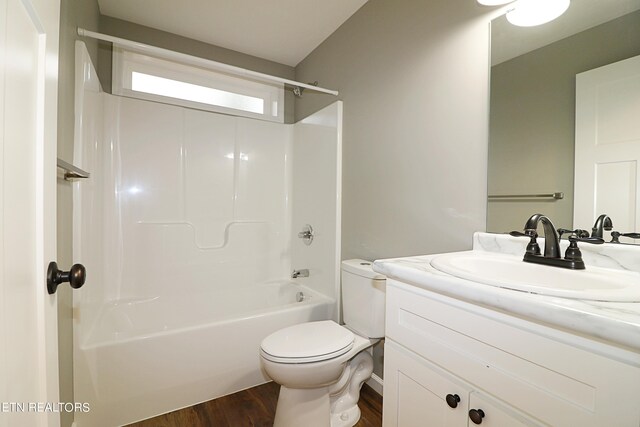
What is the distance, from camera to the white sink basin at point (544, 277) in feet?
2.02

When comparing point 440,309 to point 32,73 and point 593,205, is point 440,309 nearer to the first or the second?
point 593,205

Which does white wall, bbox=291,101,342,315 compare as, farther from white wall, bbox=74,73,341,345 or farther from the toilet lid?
the toilet lid

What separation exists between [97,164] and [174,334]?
4.21 ft

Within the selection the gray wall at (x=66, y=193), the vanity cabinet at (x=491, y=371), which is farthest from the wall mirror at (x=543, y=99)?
the gray wall at (x=66, y=193)

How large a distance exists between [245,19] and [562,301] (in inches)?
95.1

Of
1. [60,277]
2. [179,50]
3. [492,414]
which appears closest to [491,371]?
[492,414]

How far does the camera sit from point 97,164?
1957 millimetres

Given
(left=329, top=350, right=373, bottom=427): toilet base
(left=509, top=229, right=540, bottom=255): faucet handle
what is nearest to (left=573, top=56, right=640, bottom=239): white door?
(left=509, top=229, right=540, bottom=255): faucet handle

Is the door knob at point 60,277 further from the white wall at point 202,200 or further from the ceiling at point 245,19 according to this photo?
the ceiling at point 245,19

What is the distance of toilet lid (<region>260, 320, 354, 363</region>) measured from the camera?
1292mm

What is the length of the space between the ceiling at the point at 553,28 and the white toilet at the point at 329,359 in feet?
3.78

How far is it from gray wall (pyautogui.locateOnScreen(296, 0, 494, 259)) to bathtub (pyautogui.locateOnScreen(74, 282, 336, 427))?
812mm

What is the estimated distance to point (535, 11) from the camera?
1102 mm

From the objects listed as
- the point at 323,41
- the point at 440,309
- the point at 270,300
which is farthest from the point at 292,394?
the point at 323,41
